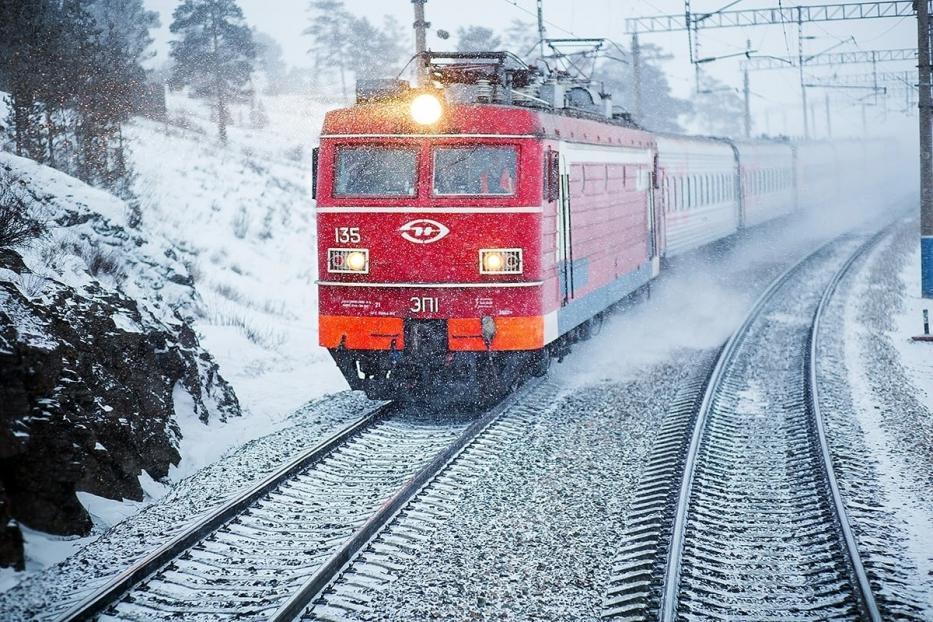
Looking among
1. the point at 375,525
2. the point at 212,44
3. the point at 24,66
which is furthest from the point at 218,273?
the point at 212,44

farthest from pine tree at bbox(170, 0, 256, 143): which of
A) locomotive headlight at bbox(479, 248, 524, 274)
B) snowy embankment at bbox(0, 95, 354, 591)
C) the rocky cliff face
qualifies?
locomotive headlight at bbox(479, 248, 524, 274)

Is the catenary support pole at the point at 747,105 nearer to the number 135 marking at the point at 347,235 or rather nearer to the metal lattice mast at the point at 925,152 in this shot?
the metal lattice mast at the point at 925,152

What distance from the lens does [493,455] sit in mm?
8914

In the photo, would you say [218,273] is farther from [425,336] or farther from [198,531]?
[198,531]

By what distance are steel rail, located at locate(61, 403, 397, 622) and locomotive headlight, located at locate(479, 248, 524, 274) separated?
194 cm

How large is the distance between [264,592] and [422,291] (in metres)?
4.33

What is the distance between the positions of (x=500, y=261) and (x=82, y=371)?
155 inches

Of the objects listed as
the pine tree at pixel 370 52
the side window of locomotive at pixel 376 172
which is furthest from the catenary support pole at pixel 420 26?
the pine tree at pixel 370 52

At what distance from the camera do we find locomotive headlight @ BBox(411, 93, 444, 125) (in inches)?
384

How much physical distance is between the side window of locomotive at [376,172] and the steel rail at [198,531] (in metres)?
2.29

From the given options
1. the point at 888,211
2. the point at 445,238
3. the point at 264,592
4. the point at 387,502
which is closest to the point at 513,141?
the point at 445,238

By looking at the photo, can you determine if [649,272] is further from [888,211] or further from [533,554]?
[888,211]

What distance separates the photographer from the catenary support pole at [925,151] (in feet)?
57.3

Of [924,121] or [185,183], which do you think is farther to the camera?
[185,183]
